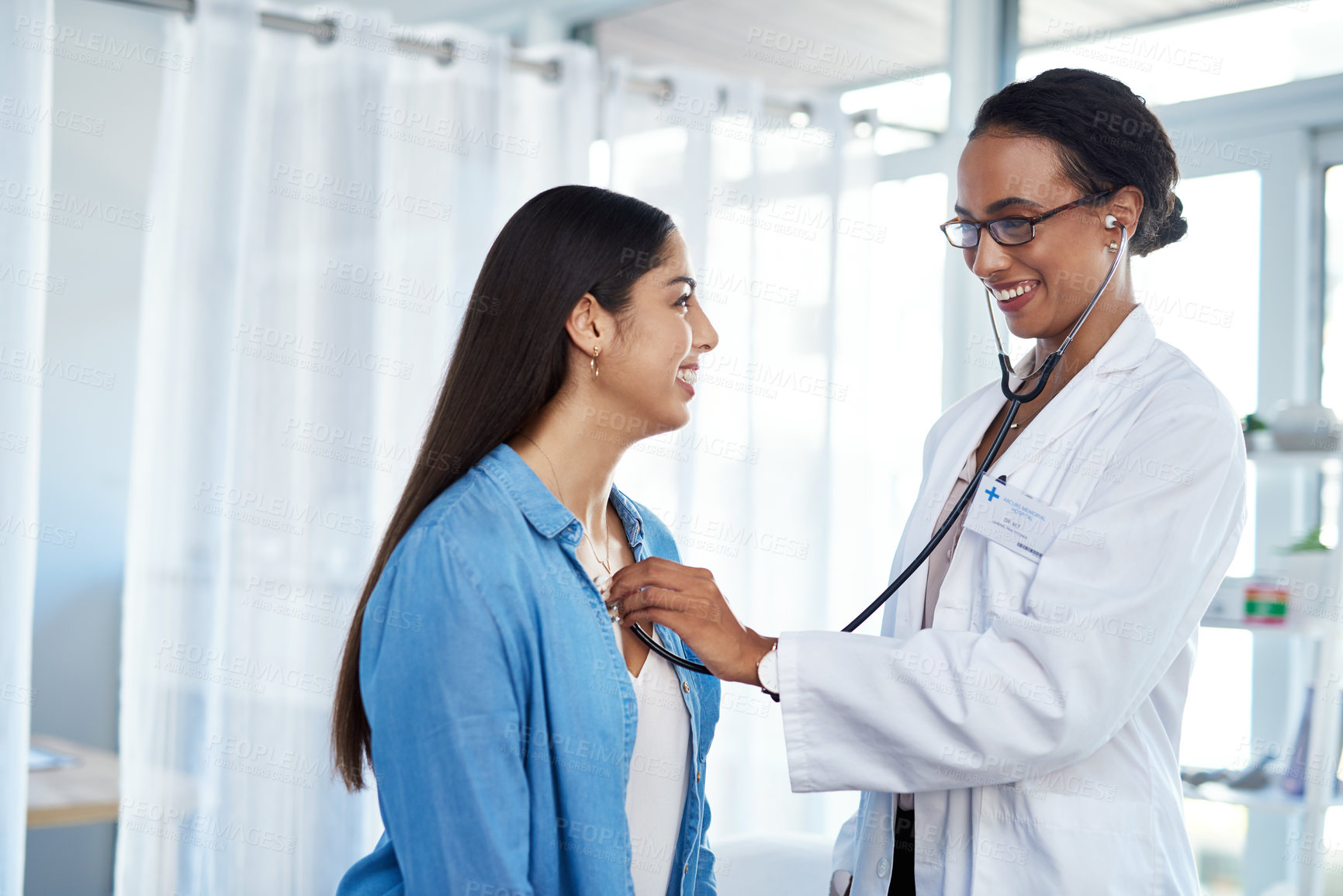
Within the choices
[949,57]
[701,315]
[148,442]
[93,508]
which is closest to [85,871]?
[93,508]

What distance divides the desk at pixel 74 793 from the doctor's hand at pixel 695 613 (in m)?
1.36

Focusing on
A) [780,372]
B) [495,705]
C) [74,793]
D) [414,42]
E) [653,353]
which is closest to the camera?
[495,705]

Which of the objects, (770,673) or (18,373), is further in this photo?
(18,373)

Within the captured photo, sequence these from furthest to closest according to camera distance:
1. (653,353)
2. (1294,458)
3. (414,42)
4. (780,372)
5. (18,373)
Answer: (780,372)
(414,42)
(1294,458)
(18,373)
(653,353)

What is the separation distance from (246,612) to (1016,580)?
5.16ft

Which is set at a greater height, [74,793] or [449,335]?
[449,335]

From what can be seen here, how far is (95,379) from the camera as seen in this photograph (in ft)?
9.67

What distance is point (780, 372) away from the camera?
9.41ft

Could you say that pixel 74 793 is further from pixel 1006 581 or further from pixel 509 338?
pixel 1006 581

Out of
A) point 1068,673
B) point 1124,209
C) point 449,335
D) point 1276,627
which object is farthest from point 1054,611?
point 449,335

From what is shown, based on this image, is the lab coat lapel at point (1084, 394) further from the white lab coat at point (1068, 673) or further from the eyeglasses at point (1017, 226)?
the eyeglasses at point (1017, 226)

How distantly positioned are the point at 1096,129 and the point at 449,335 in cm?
154

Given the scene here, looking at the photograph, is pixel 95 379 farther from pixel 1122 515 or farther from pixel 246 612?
pixel 1122 515

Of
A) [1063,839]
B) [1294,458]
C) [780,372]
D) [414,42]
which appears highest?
[414,42]
